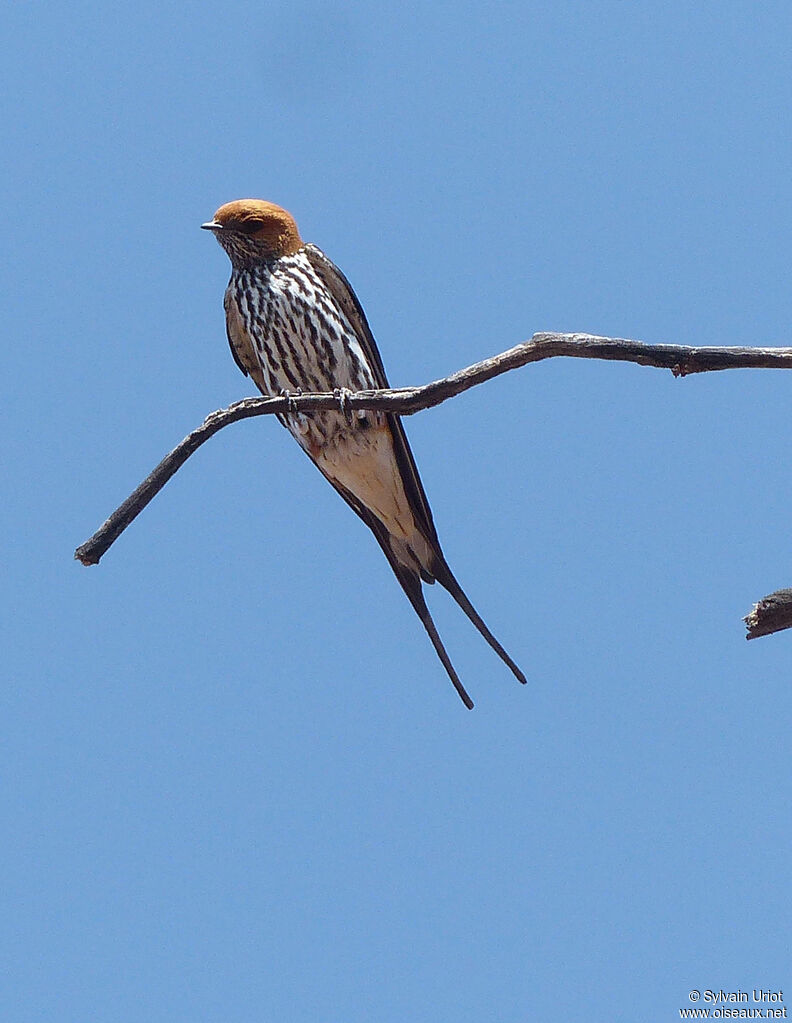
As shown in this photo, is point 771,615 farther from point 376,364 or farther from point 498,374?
point 376,364

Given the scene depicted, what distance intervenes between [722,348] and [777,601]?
898mm

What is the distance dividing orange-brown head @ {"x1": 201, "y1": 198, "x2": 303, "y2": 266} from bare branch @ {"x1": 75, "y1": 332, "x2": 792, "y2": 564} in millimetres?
1754

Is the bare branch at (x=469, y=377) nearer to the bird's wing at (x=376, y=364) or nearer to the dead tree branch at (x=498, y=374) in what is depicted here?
the dead tree branch at (x=498, y=374)

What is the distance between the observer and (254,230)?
675 cm

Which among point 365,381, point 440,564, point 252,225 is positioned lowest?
point 440,564

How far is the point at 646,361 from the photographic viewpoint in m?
4.30

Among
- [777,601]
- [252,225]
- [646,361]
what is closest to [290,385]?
[252,225]

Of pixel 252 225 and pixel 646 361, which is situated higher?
pixel 252 225

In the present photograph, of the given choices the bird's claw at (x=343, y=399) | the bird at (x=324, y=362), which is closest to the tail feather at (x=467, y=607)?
the bird at (x=324, y=362)

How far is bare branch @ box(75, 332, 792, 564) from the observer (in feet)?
13.9

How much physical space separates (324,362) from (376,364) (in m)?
0.34

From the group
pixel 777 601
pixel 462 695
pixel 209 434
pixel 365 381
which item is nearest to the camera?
pixel 777 601

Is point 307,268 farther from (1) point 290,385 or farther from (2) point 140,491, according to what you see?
(2) point 140,491

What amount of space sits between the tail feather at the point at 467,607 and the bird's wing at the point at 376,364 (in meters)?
0.09
